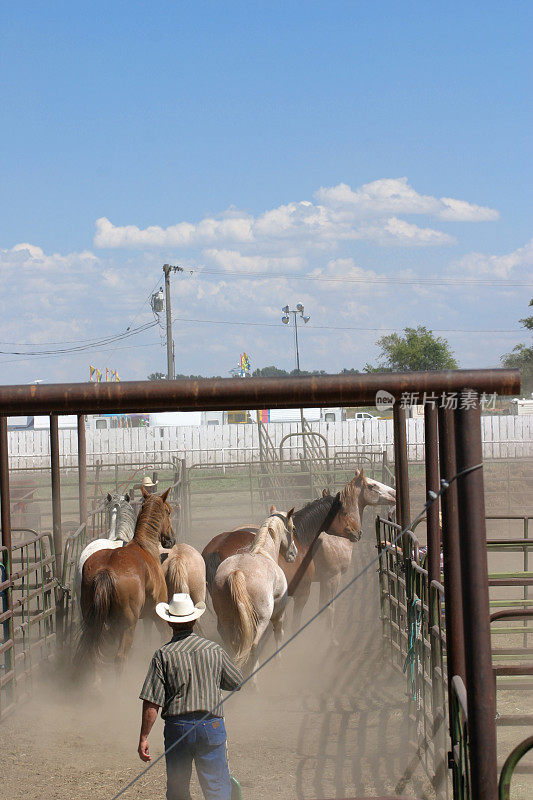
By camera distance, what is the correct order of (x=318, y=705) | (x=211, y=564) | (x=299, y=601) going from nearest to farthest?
(x=318, y=705) → (x=211, y=564) → (x=299, y=601)

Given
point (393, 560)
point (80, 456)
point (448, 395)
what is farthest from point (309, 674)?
point (448, 395)

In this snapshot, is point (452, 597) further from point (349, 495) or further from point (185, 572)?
point (349, 495)

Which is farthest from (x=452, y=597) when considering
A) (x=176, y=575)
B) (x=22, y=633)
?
(x=22, y=633)

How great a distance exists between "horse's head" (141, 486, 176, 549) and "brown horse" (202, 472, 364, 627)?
0.40m

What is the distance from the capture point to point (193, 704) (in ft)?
11.0

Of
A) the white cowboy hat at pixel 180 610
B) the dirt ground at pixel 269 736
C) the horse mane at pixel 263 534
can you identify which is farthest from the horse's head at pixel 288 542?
the white cowboy hat at pixel 180 610

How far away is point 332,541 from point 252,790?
13.4ft

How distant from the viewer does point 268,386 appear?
5.67 feet

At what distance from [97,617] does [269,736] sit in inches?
70.9

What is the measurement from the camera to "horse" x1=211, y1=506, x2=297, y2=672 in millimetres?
6199

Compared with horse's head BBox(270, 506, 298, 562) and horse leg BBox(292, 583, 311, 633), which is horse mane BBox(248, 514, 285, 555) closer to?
horse's head BBox(270, 506, 298, 562)

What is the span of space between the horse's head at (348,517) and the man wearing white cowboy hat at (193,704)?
4838 mm

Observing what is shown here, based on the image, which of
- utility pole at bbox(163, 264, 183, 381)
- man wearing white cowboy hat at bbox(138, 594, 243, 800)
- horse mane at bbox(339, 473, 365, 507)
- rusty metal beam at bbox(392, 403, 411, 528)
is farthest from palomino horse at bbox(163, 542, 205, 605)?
utility pole at bbox(163, 264, 183, 381)

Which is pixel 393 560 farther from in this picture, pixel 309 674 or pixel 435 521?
pixel 435 521
